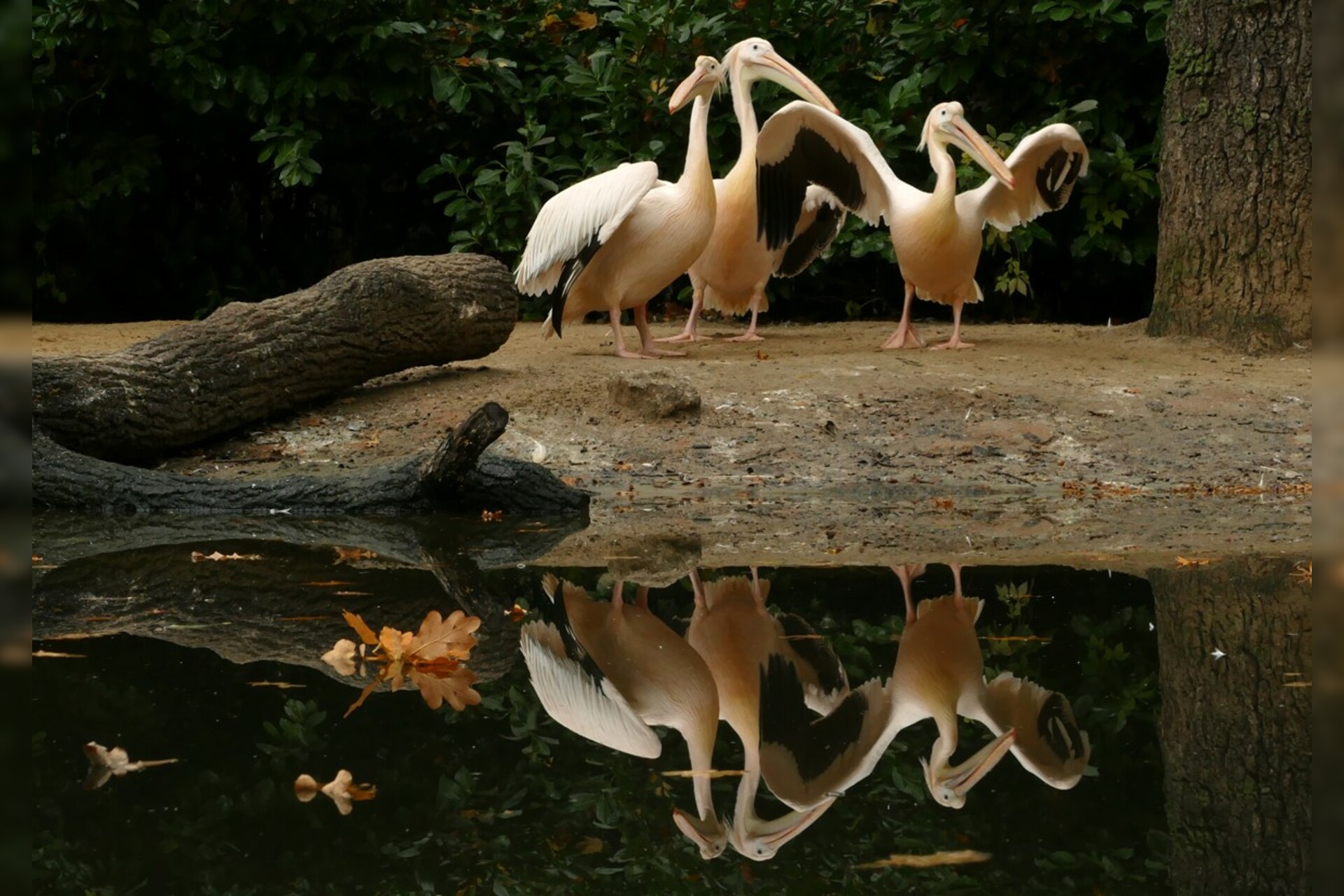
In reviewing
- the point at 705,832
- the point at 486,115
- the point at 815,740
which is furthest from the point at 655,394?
the point at 486,115

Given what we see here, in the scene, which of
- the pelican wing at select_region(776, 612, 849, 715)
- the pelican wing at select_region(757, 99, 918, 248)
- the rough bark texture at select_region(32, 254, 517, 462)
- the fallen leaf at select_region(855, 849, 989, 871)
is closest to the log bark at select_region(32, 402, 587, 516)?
the rough bark texture at select_region(32, 254, 517, 462)

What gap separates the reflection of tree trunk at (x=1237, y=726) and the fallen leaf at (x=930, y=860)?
28 cm

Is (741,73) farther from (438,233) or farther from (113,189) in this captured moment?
(113,189)

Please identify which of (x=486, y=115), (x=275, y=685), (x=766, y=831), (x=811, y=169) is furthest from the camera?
(x=486, y=115)

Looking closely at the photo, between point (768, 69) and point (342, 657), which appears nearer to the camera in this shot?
point (342, 657)

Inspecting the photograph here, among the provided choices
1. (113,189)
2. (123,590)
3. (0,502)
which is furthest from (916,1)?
(0,502)

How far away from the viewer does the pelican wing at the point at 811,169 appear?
334 inches

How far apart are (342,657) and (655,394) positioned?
3536mm

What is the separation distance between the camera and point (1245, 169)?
8227 mm

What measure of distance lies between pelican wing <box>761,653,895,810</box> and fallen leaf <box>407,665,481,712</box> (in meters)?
0.61

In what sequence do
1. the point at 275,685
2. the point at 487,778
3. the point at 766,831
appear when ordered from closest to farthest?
Answer: 1. the point at 766,831
2. the point at 487,778
3. the point at 275,685

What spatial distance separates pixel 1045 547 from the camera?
4.82 m

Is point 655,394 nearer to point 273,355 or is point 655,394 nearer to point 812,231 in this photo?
point 273,355

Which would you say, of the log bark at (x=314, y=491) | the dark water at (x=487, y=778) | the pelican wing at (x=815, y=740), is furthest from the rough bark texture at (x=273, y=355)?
the pelican wing at (x=815, y=740)
